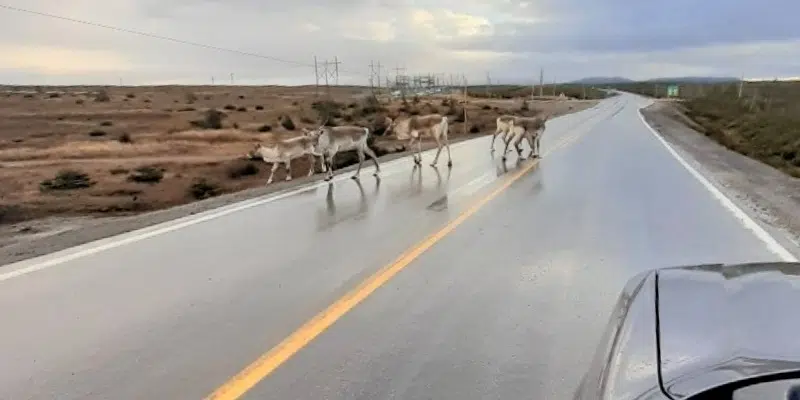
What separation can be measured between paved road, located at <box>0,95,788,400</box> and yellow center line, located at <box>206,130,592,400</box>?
0.03m

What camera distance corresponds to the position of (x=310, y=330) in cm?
643

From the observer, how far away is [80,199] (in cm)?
2106

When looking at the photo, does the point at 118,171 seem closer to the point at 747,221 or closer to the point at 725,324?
the point at 747,221

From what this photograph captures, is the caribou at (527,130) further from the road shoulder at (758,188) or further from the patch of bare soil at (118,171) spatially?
the road shoulder at (758,188)

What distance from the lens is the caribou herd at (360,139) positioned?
20.1 metres

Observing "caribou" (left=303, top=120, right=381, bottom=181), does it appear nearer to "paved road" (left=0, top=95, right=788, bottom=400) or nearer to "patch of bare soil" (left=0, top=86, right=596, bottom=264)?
"patch of bare soil" (left=0, top=86, right=596, bottom=264)

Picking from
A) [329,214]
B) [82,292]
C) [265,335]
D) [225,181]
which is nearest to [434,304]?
[265,335]

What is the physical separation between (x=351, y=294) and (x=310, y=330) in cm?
121

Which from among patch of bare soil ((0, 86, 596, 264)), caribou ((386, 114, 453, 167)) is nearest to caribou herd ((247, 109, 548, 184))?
caribou ((386, 114, 453, 167))

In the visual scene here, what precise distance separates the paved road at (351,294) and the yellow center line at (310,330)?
35 mm

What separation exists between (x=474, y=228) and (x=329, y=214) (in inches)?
109

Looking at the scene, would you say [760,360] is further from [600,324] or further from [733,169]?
[733,169]

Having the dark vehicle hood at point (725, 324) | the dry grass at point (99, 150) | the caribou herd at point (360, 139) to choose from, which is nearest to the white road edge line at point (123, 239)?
the caribou herd at point (360, 139)

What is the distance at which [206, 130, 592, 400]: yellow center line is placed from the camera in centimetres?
→ 523
